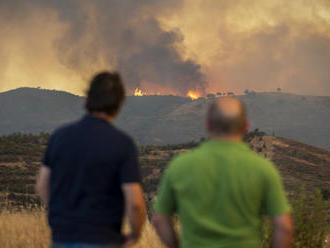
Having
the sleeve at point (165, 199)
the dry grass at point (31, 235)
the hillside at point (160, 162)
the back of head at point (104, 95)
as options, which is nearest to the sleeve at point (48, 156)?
the back of head at point (104, 95)

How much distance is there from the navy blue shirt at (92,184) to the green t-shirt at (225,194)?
1.30 ft

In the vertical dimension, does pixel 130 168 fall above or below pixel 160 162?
above

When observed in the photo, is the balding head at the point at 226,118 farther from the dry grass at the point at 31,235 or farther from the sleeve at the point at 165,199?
the dry grass at the point at 31,235

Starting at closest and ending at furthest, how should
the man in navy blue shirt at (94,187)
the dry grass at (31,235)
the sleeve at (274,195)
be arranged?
the sleeve at (274,195) < the man in navy blue shirt at (94,187) < the dry grass at (31,235)

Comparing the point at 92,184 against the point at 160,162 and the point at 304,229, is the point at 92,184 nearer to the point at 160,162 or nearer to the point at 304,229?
the point at 304,229

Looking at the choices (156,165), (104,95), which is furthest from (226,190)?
(156,165)

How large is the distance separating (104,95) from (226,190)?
3.40 ft

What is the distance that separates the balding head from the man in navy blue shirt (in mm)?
562

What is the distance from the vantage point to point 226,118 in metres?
3.68

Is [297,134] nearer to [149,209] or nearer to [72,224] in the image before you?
[149,209]

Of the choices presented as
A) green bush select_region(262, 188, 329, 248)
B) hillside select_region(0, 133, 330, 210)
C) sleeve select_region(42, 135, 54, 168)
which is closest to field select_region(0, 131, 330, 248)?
hillside select_region(0, 133, 330, 210)

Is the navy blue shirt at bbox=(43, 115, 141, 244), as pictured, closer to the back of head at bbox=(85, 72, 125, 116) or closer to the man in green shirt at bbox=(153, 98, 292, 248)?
the back of head at bbox=(85, 72, 125, 116)

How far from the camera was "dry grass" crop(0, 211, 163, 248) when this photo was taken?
9.69 m

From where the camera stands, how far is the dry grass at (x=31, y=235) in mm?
9688
